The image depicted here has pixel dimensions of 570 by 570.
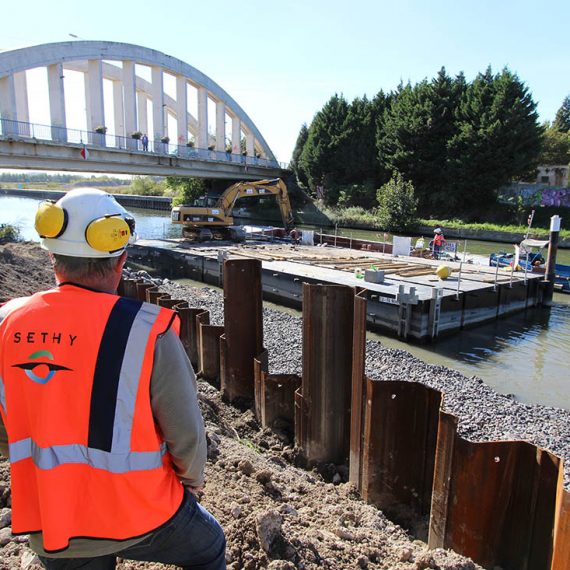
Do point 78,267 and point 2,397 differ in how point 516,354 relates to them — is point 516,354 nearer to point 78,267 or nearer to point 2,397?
point 78,267

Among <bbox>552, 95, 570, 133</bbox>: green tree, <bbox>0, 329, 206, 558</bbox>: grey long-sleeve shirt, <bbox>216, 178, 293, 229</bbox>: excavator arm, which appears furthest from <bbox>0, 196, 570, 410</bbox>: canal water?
<bbox>552, 95, 570, 133</bbox>: green tree

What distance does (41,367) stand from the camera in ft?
5.23

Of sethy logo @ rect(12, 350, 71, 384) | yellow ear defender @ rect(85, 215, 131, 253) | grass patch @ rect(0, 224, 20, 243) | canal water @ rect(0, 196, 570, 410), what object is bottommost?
canal water @ rect(0, 196, 570, 410)

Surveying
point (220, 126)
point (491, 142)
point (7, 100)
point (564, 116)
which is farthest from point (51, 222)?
point (564, 116)

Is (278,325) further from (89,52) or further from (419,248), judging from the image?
(89,52)

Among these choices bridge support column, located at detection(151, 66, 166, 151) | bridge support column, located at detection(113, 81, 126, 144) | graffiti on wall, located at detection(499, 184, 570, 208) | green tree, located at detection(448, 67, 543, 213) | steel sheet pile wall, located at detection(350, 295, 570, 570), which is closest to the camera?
steel sheet pile wall, located at detection(350, 295, 570, 570)

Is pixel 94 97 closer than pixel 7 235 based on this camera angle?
No

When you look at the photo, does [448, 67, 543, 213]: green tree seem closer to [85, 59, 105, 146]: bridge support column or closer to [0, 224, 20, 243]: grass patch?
[85, 59, 105, 146]: bridge support column

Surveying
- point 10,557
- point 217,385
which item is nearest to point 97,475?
point 10,557

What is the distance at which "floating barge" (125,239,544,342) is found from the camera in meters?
13.0

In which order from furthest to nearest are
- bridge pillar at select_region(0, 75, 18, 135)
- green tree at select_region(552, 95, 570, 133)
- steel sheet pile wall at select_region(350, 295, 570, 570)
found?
green tree at select_region(552, 95, 570, 133) → bridge pillar at select_region(0, 75, 18, 135) → steel sheet pile wall at select_region(350, 295, 570, 570)

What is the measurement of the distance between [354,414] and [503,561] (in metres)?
1.76

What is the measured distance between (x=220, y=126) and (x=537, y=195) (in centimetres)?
3529

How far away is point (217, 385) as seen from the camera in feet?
26.4
